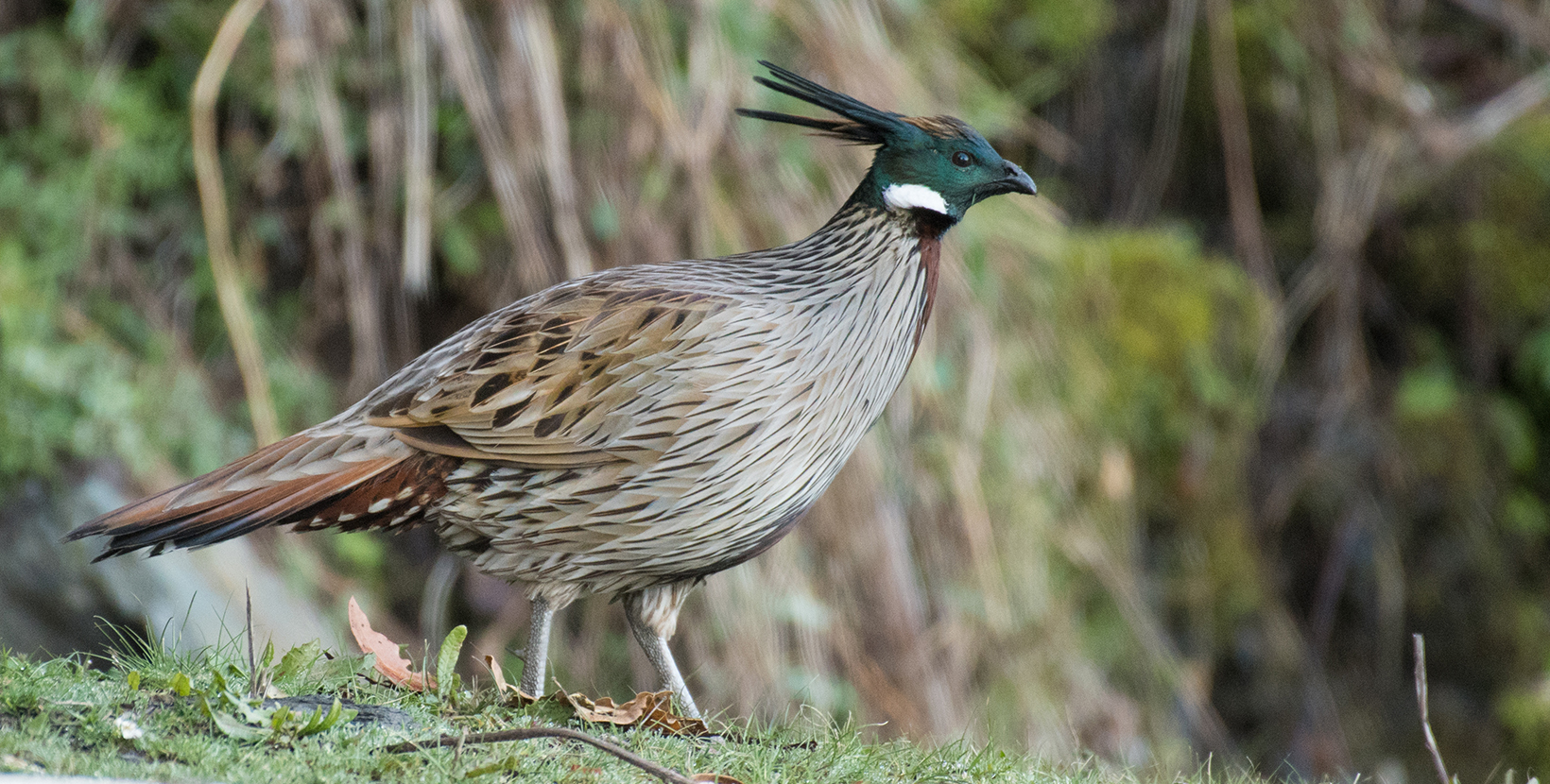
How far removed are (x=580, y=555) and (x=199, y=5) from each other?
3.86m

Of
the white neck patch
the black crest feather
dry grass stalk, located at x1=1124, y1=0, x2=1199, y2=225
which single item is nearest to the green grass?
the white neck patch

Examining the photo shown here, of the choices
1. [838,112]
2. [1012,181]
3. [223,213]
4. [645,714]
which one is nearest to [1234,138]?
[1012,181]

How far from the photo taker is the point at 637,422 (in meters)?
3.20

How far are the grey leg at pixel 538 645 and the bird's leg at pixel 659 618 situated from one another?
0.22m

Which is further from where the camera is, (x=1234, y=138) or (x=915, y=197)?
(x=1234, y=138)

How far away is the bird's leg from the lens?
348 cm

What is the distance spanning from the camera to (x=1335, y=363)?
7.29 meters

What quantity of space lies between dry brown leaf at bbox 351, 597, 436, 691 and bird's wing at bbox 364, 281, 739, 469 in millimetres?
419

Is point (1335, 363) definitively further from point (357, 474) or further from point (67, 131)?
point (67, 131)

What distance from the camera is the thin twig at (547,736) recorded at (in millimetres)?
2562

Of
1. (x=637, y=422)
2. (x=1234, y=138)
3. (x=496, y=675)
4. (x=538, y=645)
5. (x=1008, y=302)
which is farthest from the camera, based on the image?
(x=1234, y=138)

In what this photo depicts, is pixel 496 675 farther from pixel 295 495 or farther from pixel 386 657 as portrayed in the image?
pixel 295 495

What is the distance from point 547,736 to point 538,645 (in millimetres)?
648

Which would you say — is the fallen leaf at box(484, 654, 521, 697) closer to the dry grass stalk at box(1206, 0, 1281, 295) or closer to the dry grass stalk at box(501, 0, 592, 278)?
the dry grass stalk at box(501, 0, 592, 278)
